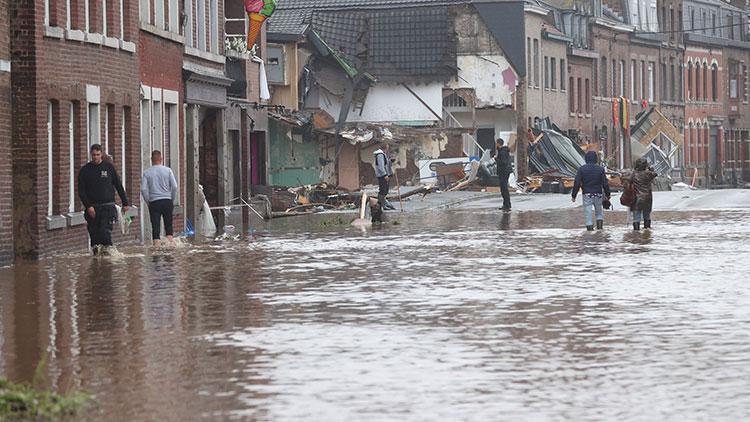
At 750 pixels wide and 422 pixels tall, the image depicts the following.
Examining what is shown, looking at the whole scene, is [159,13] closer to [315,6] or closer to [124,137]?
[124,137]

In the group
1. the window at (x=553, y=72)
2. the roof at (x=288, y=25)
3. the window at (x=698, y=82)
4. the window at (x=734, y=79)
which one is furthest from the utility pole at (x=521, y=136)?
the window at (x=734, y=79)

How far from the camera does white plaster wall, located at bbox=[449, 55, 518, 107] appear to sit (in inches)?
2840

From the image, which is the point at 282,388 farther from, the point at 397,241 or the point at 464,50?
the point at 464,50

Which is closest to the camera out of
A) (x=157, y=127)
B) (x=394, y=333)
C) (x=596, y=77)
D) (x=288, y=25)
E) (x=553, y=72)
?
(x=394, y=333)

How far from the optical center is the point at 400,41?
231ft

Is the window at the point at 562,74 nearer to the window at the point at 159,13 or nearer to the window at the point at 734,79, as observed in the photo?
the window at the point at 734,79

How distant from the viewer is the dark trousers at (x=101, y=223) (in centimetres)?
2680

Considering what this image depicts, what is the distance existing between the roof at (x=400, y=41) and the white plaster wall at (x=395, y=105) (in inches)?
17.6

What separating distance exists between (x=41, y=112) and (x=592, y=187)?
11.1 m

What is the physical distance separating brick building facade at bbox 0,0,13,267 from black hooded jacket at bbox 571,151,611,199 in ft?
38.0

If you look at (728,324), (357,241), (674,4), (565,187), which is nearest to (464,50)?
(565,187)

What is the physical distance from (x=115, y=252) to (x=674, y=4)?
75.2 meters

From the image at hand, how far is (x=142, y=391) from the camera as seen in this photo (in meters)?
11.8

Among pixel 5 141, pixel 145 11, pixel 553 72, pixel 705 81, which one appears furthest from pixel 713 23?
pixel 5 141
